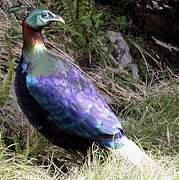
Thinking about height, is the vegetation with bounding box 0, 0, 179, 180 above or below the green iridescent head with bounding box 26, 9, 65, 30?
below

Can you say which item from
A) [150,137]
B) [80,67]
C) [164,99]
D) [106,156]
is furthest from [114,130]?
[80,67]

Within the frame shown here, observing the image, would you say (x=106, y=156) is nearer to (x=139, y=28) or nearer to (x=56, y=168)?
(x=56, y=168)

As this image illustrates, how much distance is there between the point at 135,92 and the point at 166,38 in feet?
2.01

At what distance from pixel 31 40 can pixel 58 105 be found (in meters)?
0.39

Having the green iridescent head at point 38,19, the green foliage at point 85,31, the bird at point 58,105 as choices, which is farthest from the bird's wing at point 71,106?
the green foliage at point 85,31

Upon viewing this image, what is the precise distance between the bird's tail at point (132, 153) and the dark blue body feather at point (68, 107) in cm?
3

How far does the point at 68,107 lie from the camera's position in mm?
3984

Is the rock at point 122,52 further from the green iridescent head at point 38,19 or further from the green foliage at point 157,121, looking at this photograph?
the green iridescent head at point 38,19

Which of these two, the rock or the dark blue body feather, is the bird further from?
the rock

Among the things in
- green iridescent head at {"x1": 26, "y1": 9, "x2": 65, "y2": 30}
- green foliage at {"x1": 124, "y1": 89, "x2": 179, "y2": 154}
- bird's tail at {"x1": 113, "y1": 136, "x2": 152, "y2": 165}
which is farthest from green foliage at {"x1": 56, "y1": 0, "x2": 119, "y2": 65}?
bird's tail at {"x1": 113, "y1": 136, "x2": 152, "y2": 165}

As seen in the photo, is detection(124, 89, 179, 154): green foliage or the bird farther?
detection(124, 89, 179, 154): green foliage

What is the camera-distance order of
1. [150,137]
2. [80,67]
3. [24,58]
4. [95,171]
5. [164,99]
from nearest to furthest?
[95,171]
[24,58]
[150,137]
[164,99]
[80,67]

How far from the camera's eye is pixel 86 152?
13.4 feet

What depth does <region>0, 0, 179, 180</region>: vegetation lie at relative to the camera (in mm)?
3910
